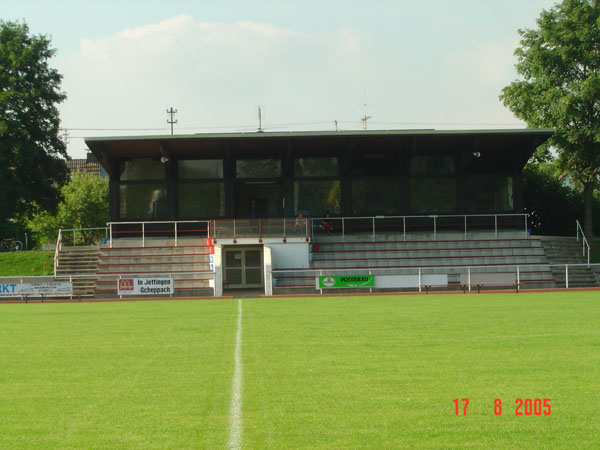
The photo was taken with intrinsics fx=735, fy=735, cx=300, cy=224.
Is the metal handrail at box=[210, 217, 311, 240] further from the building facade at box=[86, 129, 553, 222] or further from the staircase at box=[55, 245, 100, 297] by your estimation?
the staircase at box=[55, 245, 100, 297]

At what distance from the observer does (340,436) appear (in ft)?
20.0

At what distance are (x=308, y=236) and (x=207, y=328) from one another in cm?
2025

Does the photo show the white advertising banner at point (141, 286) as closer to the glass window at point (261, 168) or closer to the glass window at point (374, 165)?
the glass window at point (261, 168)

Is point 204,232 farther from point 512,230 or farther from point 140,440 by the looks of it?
point 140,440

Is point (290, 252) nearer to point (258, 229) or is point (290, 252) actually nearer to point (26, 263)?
point (258, 229)

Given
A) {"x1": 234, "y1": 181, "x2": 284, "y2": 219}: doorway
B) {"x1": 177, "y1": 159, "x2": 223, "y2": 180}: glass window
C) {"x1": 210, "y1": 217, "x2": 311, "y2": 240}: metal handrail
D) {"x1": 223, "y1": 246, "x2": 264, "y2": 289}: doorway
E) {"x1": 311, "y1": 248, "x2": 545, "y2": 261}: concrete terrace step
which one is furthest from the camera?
A: {"x1": 234, "y1": 181, "x2": 284, "y2": 219}: doorway

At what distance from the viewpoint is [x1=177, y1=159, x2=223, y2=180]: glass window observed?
41.2 metres

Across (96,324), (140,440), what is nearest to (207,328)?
(96,324)

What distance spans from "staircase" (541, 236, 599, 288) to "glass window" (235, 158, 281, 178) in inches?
601

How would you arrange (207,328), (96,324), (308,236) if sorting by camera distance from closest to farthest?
A: (207,328) → (96,324) → (308,236)

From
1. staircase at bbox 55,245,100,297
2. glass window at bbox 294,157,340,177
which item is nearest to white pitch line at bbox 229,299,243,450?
staircase at bbox 55,245,100,297

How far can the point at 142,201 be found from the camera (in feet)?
135

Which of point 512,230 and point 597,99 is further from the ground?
point 597,99
